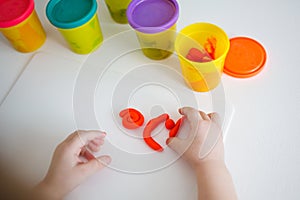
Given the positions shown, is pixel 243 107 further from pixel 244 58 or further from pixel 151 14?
pixel 151 14

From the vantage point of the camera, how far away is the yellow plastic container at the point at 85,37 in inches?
26.4

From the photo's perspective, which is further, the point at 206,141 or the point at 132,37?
the point at 132,37

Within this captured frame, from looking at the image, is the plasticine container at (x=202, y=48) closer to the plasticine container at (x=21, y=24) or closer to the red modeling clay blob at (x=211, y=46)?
the red modeling clay blob at (x=211, y=46)

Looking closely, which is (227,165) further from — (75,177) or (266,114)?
(75,177)

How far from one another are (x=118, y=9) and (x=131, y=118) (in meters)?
0.24

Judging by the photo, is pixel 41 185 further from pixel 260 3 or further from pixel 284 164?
pixel 260 3

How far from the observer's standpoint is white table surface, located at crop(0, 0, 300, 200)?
0.58 m

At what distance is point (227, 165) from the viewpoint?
1.94 feet

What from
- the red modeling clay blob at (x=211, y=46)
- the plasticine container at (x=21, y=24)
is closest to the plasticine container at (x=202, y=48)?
the red modeling clay blob at (x=211, y=46)

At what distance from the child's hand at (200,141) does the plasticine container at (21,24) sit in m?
0.35

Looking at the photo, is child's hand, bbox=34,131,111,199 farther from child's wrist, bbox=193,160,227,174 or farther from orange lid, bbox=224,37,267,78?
orange lid, bbox=224,37,267,78

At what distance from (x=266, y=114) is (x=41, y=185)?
407mm

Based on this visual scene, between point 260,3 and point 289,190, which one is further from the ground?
point 260,3

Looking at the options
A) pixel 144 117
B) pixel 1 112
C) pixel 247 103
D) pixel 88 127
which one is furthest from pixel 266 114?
pixel 1 112
